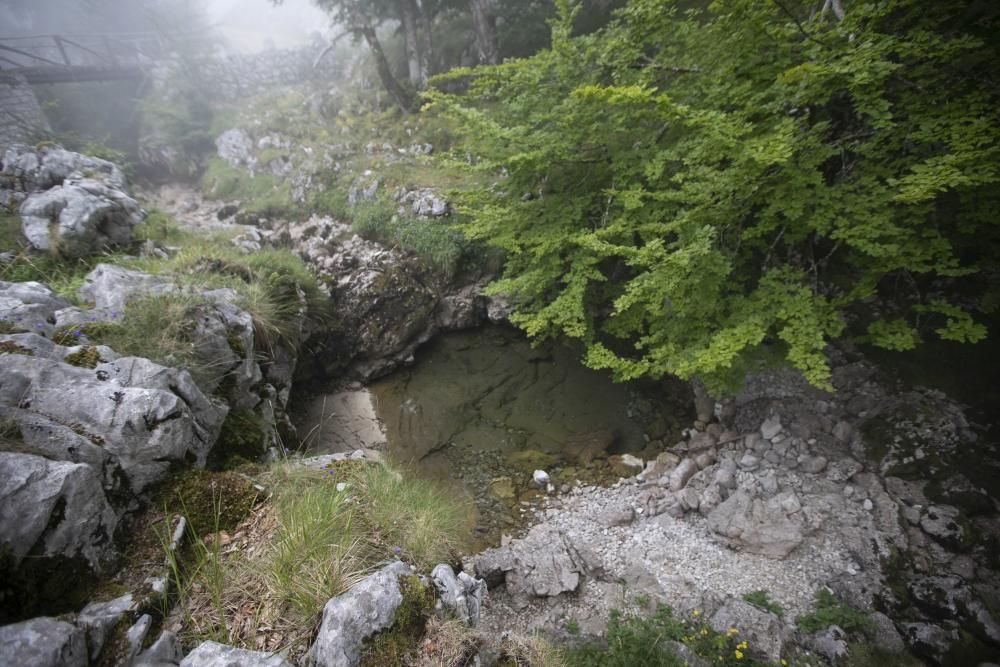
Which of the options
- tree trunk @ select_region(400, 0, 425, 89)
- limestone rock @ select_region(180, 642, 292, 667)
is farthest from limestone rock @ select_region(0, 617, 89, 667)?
tree trunk @ select_region(400, 0, 425, 89)

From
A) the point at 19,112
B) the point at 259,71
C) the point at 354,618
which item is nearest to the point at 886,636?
the point at 354,618

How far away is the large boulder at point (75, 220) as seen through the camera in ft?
20.7

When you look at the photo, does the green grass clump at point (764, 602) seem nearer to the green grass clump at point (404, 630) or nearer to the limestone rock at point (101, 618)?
the green grass clump at point (404, 630)

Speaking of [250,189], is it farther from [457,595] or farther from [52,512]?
[457,595]

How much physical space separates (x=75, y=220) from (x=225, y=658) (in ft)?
25.8

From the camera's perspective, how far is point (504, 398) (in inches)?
335

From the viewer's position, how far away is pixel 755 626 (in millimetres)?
4312

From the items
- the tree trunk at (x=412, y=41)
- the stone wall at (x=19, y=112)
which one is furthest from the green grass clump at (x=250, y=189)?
the tree trunk at (x=412, y=41)

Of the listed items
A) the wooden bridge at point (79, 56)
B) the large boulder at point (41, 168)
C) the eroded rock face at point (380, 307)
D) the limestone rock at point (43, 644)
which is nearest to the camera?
the limestone rock at point (43, 644)

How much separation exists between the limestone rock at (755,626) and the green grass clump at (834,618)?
0.82 feet

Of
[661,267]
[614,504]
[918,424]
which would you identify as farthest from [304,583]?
[918,424]

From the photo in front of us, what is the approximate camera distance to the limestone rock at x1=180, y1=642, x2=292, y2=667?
2.11m

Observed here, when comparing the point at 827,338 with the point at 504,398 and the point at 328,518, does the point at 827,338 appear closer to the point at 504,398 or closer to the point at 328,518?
the point at 504,398

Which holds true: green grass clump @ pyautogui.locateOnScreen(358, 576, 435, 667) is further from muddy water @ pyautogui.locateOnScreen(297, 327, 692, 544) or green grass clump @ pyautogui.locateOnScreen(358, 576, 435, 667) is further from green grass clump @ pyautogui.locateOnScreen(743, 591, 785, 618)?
green grass clump @ pyautogui.locateOnScreen(743, 591, 785, 618)
